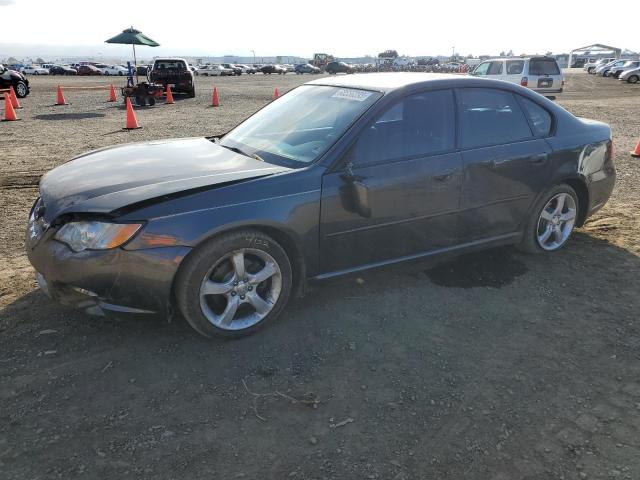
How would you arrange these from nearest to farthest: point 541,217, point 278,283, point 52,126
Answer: point 278,283 < point 541,217 < point 52,126

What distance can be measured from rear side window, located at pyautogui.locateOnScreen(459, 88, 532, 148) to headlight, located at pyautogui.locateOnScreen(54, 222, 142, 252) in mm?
2540

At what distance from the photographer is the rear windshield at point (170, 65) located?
2093 cm

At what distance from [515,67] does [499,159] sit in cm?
1659

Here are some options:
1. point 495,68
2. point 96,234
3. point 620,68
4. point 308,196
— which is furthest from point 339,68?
point 96,234

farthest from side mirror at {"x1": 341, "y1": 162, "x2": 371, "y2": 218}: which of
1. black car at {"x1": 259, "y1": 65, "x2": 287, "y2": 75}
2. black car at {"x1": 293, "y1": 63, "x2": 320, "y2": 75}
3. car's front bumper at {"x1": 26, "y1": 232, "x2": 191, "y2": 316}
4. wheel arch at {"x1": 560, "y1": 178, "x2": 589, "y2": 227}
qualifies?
black car at {"x1": 293, "y1": 63, "x2": 320, "y2": 75}

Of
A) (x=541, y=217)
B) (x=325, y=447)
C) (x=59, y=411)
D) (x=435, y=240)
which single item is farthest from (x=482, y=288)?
(x=59, y=411)

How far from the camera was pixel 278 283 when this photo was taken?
3.39 metres

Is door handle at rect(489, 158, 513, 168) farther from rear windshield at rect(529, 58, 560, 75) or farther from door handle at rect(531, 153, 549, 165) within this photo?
rear windshield at rect(529, 58, 560, 75)

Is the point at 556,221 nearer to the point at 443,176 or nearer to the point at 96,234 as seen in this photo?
the point at 443,176

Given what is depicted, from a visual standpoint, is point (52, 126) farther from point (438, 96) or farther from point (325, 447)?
point (325, 447)

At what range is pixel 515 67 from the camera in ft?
61.2

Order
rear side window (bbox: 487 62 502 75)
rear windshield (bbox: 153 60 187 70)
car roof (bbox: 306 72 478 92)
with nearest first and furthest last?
car roof (bbox: 306 72 478 92) → rear side window (bbox: 487 62 502 75) → rear windshield (bbox: 153 60 187 70)

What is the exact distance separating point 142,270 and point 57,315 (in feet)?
3.44

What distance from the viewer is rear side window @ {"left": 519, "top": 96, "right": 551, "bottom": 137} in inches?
173
